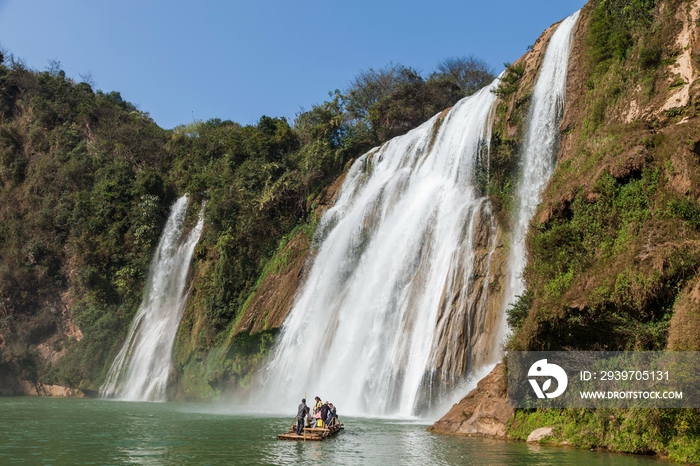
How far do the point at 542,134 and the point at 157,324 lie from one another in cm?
2377

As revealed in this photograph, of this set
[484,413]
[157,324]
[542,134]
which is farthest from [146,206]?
[484,413]

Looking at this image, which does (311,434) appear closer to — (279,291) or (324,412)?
(324,412)

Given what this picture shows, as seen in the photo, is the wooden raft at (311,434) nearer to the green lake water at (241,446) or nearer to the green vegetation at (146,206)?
the green lake water at (241,446)

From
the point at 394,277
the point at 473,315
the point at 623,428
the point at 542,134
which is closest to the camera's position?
the point at 623,428

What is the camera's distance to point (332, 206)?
34719 millimetres

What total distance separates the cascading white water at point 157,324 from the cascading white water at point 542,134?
2073 centimetres

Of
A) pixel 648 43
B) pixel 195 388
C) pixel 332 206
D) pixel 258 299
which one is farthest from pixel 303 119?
pixel 648 43

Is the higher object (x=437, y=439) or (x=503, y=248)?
Answer: (x=503, y=248)

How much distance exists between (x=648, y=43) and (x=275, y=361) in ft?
63.5

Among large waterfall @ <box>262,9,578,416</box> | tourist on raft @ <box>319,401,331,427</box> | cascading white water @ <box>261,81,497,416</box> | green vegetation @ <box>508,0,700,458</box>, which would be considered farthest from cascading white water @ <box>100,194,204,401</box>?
green vegetation @ <box>508,0,700,458</box>

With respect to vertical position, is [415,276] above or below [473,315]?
above

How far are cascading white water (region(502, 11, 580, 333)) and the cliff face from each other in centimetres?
225

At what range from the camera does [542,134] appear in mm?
23281

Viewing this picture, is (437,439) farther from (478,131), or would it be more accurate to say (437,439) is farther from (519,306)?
(478,131)
